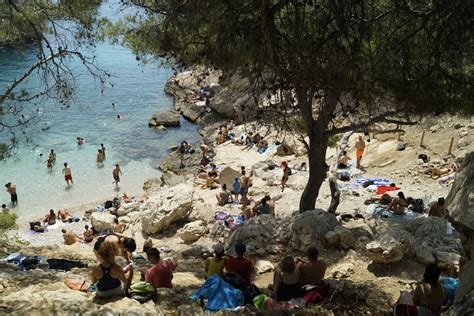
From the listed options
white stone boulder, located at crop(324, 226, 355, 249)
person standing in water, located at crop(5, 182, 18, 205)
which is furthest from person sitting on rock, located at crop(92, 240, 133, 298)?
person standing in water, located at crop(5, 182, 18, 205)

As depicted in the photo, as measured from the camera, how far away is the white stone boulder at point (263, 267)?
28.1ft

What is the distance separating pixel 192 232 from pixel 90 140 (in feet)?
56.2

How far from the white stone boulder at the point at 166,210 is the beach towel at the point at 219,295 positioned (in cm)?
834

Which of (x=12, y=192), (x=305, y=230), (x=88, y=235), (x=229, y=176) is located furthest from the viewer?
(x=12, y=192)

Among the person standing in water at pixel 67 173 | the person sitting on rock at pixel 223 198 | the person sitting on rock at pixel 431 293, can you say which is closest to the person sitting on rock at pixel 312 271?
the person sitting on rock at pixel 431 293

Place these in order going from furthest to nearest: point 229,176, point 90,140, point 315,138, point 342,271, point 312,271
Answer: point 90,140, point 229,176, point 315,138, point 342,271, point 312,271

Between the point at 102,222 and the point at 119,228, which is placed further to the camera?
the point at 102,222

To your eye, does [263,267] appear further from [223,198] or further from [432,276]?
[223,198]

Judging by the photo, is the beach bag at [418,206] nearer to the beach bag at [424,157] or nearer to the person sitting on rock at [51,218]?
the beach bag at [424,157]

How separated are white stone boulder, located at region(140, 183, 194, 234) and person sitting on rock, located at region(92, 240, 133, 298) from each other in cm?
875

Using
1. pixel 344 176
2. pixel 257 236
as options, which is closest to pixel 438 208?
pixel 257 236

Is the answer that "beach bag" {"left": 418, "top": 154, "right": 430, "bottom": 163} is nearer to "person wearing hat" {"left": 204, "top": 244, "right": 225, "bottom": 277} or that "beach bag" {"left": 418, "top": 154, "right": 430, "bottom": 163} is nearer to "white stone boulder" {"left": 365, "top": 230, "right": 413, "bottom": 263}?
"white stone boulder" {"left": 365, "top": 230, "right": 413, "bottom": 263}

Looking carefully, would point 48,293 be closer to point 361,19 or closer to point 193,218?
point 361,19

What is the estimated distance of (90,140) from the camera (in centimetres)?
2798
